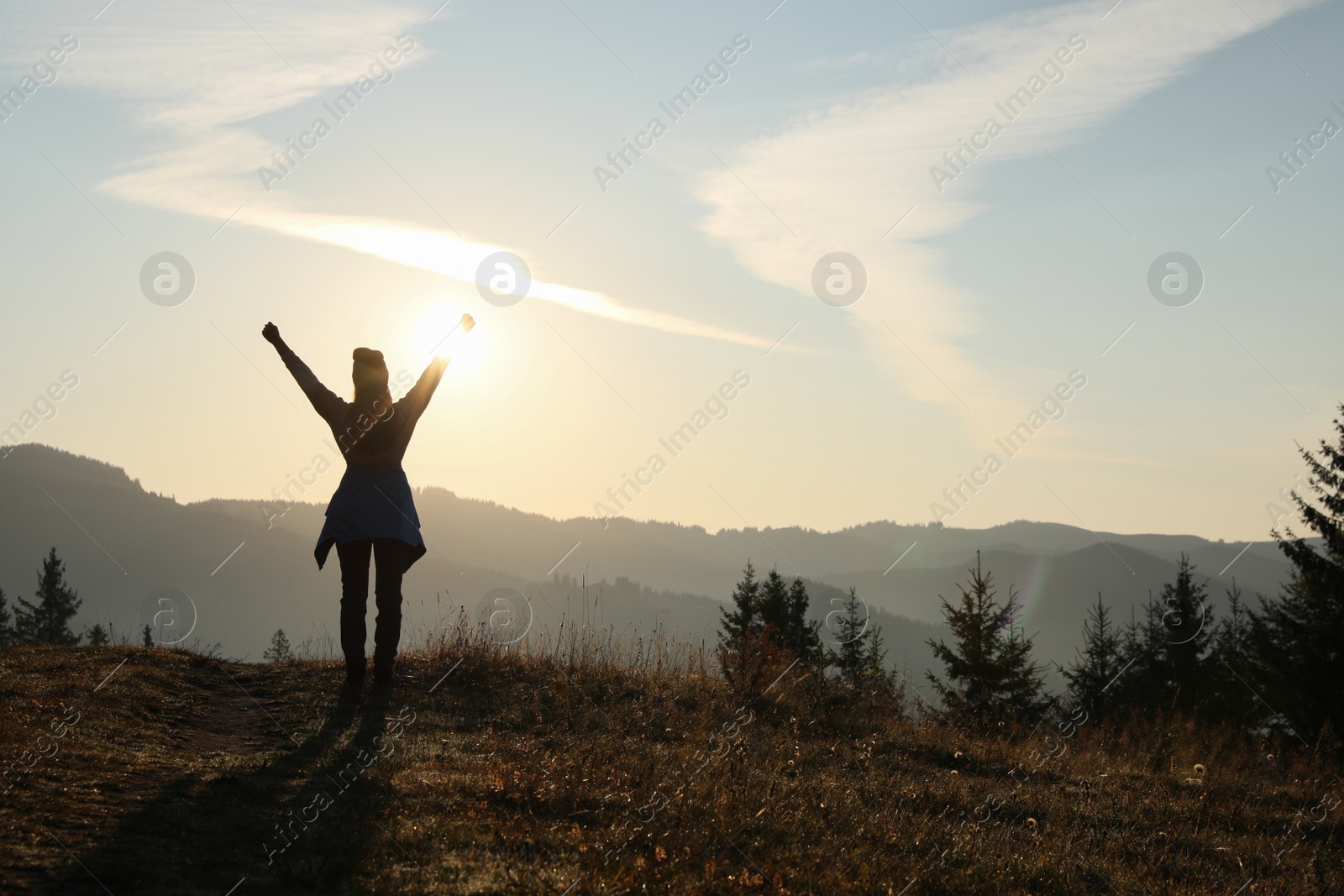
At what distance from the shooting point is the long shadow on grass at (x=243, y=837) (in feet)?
13.1

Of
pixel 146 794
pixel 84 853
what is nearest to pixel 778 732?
pixel 146 794

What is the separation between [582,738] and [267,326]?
465 cm

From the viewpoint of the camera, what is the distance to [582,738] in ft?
25.3

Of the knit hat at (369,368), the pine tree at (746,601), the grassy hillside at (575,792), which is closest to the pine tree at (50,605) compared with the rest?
the pine tree at (746,601)

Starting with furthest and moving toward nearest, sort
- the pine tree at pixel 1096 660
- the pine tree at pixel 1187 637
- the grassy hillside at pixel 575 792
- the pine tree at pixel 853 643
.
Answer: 1. the pine tree at pixel 1187 637
2. the pine tree at pixel 1096 660
3. the pine tree at pixel 853 643
4. the grassy hillside at pixel 575 792

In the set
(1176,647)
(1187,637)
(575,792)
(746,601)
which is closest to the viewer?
(575,792)

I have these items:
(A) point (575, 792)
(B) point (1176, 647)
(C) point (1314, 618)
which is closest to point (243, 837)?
(A) point (575, 792)

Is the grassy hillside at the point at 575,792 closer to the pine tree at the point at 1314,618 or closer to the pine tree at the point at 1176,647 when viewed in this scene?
the pine tree at the point at 1314,618

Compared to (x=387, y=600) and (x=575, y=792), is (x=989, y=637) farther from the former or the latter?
(x=575, y=792)

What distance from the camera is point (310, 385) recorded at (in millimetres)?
8633

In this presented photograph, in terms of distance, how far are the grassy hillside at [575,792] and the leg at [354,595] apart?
1.73 feet

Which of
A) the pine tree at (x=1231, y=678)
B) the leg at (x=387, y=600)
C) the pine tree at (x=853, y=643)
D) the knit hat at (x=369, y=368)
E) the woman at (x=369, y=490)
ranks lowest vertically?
the pine tree at (x=1231, y=678)

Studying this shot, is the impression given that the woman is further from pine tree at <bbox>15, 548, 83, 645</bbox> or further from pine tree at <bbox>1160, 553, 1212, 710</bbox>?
pine tree at <bbox>15, 548, 83, 645</bbox>

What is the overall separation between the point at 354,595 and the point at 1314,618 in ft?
97.9
